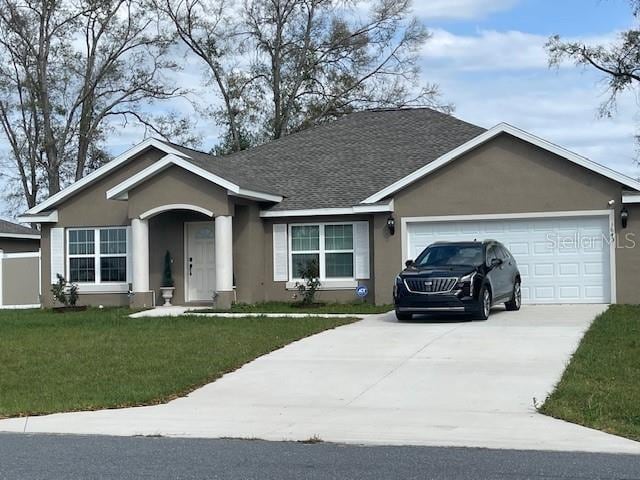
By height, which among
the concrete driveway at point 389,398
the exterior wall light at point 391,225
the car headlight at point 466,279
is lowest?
the concrete driveway at point 389,398

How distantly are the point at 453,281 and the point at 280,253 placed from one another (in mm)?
7750

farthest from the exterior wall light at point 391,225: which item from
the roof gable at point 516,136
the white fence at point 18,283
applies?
the white fence at point 18,283

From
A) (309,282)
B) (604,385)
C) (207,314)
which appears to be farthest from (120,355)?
(309,282)

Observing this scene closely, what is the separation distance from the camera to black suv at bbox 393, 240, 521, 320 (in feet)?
57.9

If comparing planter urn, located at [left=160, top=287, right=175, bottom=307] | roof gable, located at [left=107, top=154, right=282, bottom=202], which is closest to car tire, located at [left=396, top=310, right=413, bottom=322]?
roof gable, located at [left=107, top=154, right=282, bottom=202]

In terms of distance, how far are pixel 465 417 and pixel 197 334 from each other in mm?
7829

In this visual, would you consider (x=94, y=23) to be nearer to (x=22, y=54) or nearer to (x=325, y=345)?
(x=22, y=54)

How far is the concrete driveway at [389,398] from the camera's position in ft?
30.5

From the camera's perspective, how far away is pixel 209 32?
45875 millimetres

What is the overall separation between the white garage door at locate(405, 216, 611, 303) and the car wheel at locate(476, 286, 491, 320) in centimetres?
381

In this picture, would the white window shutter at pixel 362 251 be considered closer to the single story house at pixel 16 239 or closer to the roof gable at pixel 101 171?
the roof gable at pixel 101 171

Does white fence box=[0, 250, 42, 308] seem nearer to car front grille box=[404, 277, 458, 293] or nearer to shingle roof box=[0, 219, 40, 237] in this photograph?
shingle roof box=[0, 219, 40, 237]

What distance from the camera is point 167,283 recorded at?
24422 millimetres

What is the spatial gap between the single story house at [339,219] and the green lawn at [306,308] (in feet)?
1.53
